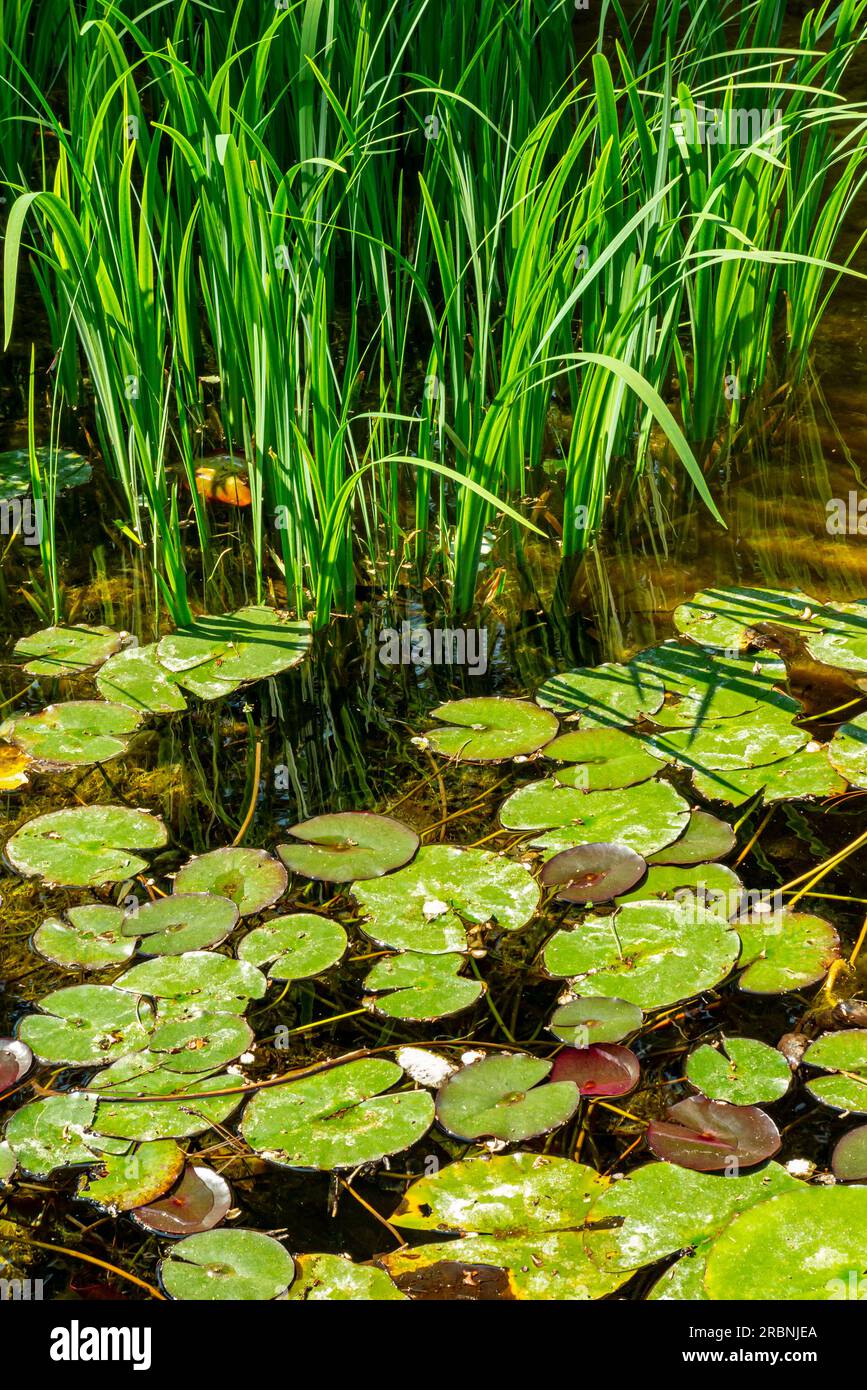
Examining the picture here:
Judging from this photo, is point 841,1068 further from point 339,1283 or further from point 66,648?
point 66,648

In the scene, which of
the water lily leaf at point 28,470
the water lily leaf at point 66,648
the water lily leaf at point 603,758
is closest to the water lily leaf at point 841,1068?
the water lily leaf at point 603,758

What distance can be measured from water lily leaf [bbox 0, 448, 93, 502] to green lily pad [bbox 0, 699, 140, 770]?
2.90 ft

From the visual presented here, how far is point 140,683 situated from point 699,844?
1125 millimetres

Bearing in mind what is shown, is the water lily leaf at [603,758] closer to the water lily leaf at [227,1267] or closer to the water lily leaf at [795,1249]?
the water lily leaf at [795,1249]

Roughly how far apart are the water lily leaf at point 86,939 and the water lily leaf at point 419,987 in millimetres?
375

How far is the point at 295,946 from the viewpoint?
68.6 inches

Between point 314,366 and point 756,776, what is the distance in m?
1.13

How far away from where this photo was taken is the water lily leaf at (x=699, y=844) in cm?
189

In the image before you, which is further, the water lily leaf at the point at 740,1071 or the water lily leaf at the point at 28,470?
the water lily leaf at the point at 28,470

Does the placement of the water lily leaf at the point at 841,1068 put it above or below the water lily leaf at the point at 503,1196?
above

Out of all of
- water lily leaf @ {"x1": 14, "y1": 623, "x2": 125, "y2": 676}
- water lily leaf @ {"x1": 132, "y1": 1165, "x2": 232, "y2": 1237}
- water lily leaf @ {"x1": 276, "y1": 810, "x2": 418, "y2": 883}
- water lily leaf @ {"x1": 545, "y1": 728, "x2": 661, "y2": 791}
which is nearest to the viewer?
water lily leaf @ {"x1": 132, "y1": 1165, "x2": 232, "y2": 1237}

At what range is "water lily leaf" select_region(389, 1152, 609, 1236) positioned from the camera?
4.50ft

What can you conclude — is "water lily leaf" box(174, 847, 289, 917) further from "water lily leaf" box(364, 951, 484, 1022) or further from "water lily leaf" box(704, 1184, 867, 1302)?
"water lily leaf" box(704, 1184, 867, 1302)

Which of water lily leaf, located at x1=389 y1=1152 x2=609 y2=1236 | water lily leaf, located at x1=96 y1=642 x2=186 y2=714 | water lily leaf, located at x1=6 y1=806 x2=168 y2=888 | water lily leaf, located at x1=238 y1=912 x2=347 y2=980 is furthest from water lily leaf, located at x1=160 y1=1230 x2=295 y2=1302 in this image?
water lily leaf, located at x1=96 y1=642 x2=186 y2=714
